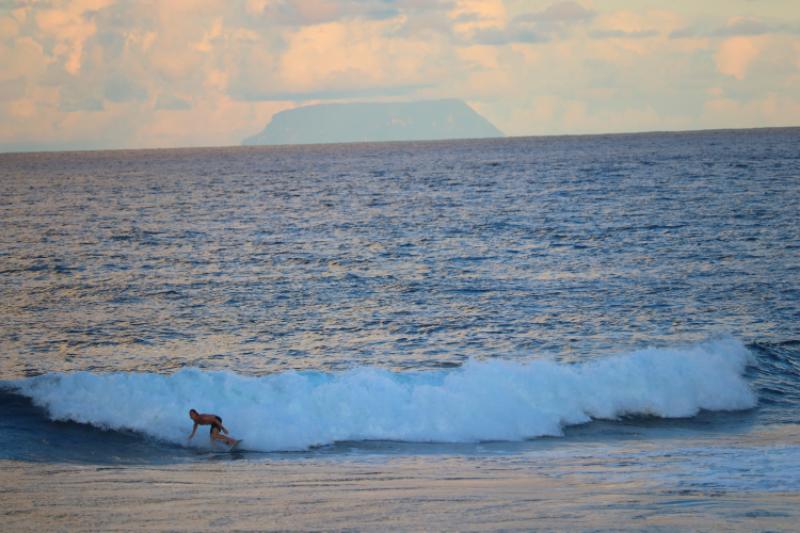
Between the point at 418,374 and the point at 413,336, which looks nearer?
the point at 418,374

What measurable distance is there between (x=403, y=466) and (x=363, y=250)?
28.3 metres

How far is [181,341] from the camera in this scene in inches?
1024

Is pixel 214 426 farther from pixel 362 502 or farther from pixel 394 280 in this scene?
pixel 394 280

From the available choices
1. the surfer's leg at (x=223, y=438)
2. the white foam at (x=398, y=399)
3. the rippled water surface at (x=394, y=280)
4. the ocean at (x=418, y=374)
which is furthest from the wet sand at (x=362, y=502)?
the rippled water surface at (x=394, y=280)

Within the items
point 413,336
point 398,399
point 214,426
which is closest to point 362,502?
point 214,426

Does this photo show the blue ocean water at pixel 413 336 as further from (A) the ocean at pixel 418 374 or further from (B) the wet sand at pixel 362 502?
(B) the wet sand at pixel 362 502

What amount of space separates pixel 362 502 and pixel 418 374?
28.7ft

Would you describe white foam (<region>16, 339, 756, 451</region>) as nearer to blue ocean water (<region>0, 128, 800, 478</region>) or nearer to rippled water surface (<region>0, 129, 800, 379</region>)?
blue ocean water (<region>0, 128, 800, 478</region>)

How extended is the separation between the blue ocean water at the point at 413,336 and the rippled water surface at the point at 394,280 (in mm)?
157

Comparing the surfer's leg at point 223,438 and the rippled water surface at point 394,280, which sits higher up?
the rippled water surface at point 394,280

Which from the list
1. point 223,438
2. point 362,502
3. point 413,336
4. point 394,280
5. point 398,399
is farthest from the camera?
point 394,280

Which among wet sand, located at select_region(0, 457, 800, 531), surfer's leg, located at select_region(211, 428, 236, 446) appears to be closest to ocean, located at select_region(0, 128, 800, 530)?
wet sand, located at select_region(0, 457, 800, 531)

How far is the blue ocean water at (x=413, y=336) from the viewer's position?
744 inches

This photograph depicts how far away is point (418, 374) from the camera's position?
21672 mm
